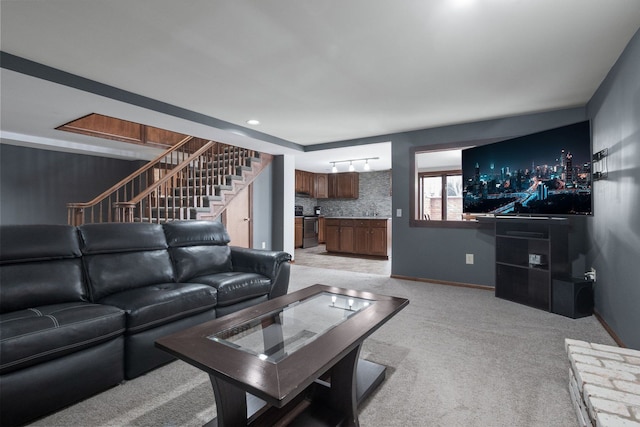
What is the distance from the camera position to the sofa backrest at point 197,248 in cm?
281

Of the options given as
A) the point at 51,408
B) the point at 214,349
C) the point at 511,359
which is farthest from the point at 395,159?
the point at 51,408

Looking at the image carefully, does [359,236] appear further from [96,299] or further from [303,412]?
[303,412]

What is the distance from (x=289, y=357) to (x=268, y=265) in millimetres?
1850

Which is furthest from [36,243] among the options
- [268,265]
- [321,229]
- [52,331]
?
[321,229]

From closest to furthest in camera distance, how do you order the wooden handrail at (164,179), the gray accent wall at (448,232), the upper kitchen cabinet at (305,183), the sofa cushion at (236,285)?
the sofa cushion at (236,285) → the gray accent wall at (448,232) → the wooden handrail at (164,179) → the upper kitchen cabinet at (305,183)

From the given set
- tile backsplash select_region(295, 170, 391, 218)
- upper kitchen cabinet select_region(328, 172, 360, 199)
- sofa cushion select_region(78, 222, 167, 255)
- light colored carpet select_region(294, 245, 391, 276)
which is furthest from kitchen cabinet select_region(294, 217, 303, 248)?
sofa cushion select_region(78, 222, 167, 255)

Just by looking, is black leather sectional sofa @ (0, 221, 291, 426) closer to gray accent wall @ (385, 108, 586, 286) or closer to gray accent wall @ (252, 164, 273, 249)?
gray accent wall @ (385, 108, 586, 286)

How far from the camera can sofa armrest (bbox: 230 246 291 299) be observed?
3.03 m

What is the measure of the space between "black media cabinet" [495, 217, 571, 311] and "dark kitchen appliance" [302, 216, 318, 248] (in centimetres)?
536

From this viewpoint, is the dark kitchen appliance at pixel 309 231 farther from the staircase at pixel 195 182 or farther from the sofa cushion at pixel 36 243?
the sofa cushion at pixel 36 243

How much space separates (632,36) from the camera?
7.13 ft

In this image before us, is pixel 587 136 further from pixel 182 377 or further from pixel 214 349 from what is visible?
pixel 182 377

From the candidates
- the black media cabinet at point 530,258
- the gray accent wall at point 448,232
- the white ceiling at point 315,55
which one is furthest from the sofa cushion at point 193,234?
the black media cabinet at point 530,258

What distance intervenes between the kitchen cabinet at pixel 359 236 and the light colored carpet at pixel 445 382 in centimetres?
380
